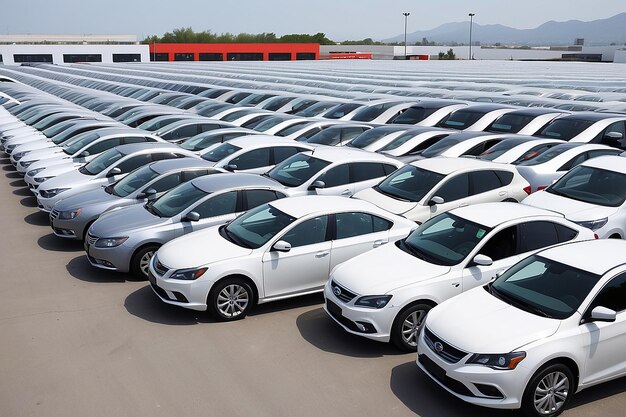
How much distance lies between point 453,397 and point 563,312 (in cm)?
134

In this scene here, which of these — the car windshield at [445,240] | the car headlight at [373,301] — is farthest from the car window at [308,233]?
the car headlight at [373,301]

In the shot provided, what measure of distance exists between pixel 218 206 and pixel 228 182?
54 cm

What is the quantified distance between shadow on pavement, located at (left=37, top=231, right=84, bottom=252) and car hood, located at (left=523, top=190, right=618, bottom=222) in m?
7.70

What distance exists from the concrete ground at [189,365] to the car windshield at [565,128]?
9193mm

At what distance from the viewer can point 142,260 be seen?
946 cm

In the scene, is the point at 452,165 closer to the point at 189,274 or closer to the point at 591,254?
the point at 591,254

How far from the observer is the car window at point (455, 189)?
10.4m

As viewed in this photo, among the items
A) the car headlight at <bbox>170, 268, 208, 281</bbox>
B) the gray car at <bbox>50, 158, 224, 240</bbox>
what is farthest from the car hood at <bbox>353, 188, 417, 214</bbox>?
the car headlight at <bbox>170, 268, 208, 281</bbox>

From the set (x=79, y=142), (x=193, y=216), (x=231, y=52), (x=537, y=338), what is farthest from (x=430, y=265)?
(x=231, y=52)

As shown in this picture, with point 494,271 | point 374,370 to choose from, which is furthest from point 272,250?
point 494,271

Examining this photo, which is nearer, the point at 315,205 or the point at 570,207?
the point at 315,205

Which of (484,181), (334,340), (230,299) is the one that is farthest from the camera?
(484,181)

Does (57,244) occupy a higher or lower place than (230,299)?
lower

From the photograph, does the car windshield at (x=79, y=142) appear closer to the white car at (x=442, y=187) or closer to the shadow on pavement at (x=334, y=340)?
the white car at (x=442, y=187)
